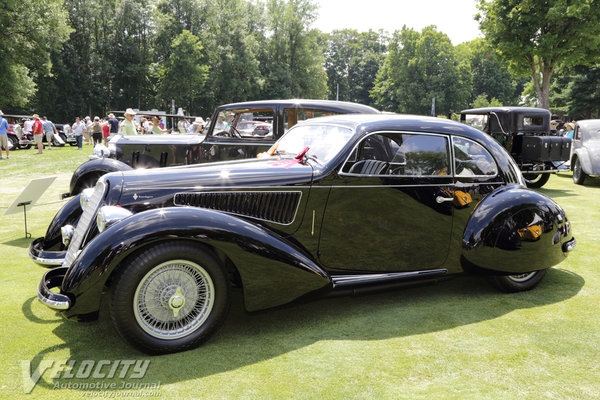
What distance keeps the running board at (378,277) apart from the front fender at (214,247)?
7.0 inches

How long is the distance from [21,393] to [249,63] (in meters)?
50.1

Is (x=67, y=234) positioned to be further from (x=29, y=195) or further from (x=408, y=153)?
(x=408, y=153)

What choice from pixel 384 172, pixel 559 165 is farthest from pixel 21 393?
pixel 559 165

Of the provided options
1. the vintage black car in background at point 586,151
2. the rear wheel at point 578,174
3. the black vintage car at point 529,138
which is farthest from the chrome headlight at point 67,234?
the rear wheel at point 578,174

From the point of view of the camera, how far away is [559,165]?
11.4 m

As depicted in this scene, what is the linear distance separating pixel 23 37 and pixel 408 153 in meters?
31.8

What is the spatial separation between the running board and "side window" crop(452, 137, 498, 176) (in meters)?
0.94

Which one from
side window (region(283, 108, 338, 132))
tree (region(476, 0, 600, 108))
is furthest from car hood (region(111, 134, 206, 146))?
tree (region(476, 0, 600, 108))

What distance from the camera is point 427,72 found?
2269 inches

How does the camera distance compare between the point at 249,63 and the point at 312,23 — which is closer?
the point at 249,63

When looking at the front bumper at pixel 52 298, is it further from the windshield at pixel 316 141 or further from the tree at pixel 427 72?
the tree at pixel 427 72

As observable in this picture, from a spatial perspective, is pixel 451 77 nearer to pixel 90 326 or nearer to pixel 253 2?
pixel 253 2

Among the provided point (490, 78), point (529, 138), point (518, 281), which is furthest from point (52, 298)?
point (490, 78)

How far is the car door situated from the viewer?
3.68 m
